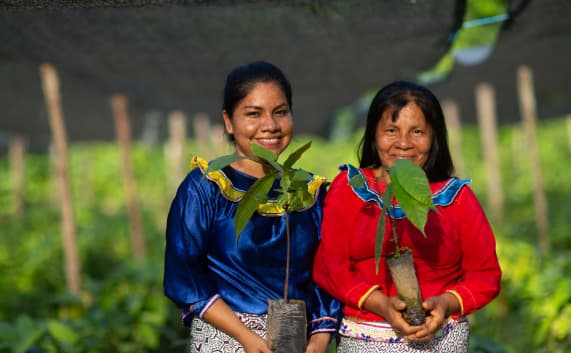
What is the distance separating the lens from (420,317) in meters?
2.00

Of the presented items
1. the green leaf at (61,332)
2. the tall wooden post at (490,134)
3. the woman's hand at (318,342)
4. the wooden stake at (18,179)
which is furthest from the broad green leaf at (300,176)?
the wooden stake at (18,179)

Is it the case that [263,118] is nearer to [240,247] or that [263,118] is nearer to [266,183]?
[266,183]

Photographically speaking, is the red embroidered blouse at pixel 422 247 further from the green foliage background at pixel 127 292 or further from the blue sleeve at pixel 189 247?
the green foliage background at pixel 127 292

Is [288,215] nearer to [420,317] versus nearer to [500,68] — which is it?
[420,317]

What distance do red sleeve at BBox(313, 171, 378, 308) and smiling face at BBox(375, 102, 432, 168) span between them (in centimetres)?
15

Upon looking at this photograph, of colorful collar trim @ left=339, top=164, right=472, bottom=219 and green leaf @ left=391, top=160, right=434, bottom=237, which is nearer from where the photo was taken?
green leaf @ left=391, top=160, right=434, bottom=237

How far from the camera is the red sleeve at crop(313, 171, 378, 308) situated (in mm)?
2166

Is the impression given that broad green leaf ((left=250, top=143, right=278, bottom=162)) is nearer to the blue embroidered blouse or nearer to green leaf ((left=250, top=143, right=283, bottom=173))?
green leaf ((left=250, top=143, right=283, bottom=173))

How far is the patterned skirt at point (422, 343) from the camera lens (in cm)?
217

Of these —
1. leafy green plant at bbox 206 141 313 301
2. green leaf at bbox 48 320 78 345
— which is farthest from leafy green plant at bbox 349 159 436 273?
green leaf at bbox 48 320 78 345

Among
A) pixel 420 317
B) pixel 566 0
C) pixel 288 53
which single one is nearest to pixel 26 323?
pixel 288 53

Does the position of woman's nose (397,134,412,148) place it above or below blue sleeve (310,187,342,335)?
above

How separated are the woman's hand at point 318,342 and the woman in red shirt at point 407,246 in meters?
0.07

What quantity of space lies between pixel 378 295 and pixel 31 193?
17.3 meters
